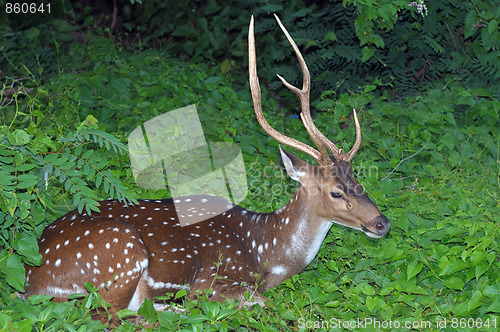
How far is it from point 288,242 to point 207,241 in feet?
2.04

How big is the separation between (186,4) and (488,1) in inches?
197

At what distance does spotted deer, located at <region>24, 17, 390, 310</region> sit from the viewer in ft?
13.5

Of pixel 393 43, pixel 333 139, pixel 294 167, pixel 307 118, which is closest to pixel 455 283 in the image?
pixel 294 167

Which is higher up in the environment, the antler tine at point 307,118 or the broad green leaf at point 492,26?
the antler tine at point 307,118

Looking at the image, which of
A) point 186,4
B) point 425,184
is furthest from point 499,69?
point 186,4

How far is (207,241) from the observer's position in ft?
15.0

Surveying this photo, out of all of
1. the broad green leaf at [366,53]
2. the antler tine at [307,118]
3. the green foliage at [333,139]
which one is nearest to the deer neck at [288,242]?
the green foliage at [333,139]

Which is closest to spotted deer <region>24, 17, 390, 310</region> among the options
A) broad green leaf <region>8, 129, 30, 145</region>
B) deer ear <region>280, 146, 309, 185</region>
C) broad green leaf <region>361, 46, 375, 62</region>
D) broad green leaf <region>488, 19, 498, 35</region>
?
deer ear <region>280, 146, 309, 185</region>

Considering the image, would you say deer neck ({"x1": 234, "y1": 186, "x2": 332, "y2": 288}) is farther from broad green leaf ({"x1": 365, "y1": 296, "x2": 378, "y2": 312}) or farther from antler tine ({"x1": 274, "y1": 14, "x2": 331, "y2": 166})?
broad green leaf ({"x1": 365, "y1": 296, "x2": 378, "y2": 312})

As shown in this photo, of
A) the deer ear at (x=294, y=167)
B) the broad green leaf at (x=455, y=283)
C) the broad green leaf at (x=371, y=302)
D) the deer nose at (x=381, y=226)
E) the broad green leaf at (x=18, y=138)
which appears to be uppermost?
the broad green leaf at (x=18, y=138)

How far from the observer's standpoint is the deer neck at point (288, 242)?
14.8ft

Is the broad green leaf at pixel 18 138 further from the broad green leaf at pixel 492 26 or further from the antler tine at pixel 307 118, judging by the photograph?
the broad green leaf at pixel 492 26

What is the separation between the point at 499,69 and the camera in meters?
7.52

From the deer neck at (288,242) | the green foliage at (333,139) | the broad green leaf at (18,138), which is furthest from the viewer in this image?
the deer neck at (288,242)
